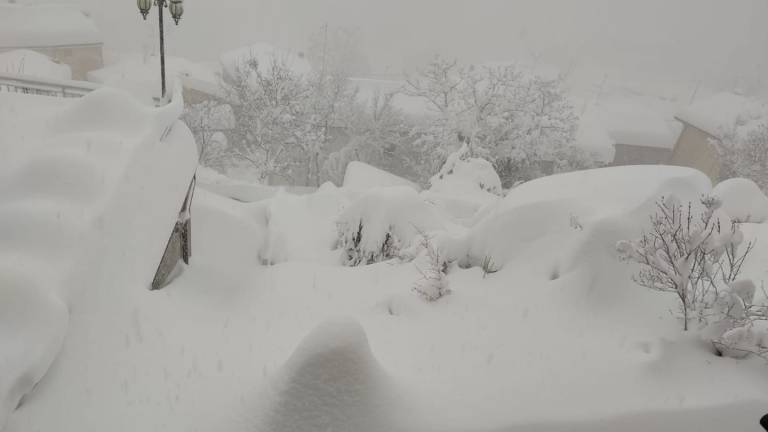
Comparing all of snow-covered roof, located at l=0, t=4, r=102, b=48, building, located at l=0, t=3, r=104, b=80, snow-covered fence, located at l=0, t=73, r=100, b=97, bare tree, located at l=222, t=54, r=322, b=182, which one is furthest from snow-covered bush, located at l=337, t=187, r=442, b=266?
snow-covered roof, located at l=0, t=4, r=102, b=48

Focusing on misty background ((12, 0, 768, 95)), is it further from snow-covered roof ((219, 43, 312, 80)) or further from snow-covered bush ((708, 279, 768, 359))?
snow-covered bush ((708, 279, 768, 359))

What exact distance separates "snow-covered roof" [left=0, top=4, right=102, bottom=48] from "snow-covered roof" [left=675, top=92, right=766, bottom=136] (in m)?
36.0

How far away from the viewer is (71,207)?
15.5 ft

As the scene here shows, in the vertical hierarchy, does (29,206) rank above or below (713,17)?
below

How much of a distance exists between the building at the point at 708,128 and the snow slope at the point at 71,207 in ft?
91.1

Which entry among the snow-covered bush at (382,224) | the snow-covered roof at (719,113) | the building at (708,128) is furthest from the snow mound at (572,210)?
the snow-covered roof at (719,113)

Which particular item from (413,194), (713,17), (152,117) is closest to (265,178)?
(413,194)

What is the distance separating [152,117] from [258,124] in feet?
57.9

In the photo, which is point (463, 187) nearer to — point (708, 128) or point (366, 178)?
point (366, 178)

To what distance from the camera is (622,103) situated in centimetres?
3662

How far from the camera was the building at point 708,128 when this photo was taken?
26.7 m

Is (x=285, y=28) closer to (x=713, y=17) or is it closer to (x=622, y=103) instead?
(x=622, y=103)

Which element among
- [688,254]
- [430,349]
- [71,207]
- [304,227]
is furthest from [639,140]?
[71,207]

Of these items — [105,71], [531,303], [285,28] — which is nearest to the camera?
[531,303]
